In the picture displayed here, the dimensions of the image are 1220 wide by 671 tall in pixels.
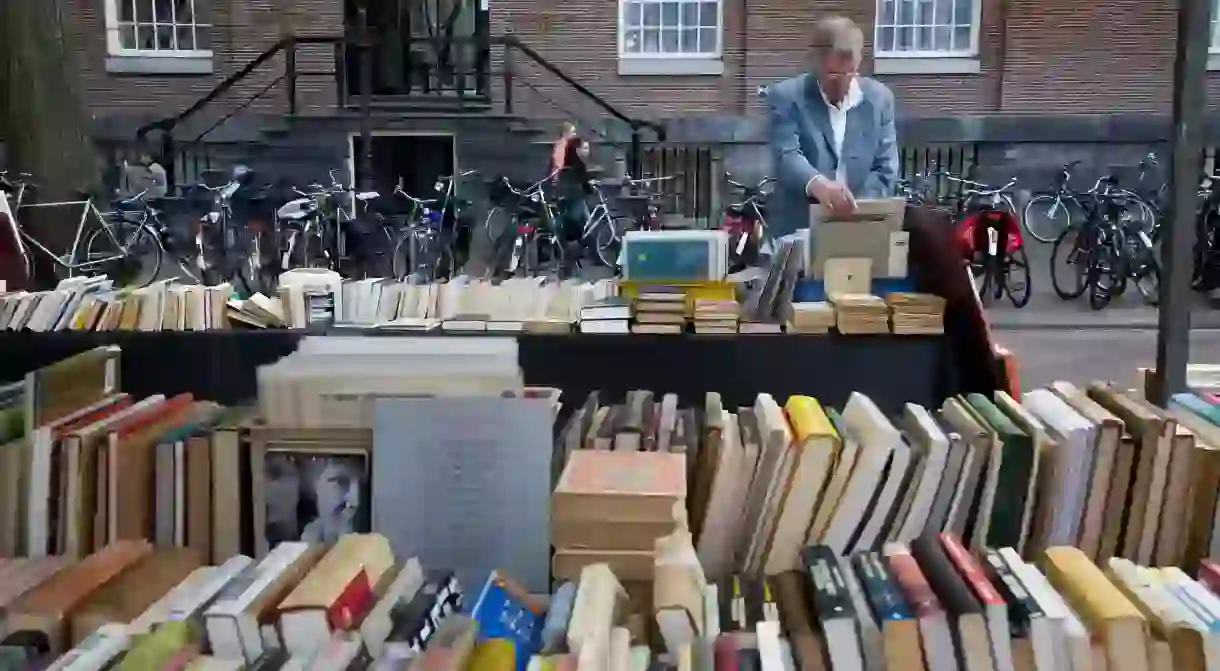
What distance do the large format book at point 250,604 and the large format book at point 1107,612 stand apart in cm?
103

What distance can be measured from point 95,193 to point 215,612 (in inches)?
325

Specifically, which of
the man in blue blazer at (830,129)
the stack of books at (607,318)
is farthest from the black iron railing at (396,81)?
the stack of books at (607,318)

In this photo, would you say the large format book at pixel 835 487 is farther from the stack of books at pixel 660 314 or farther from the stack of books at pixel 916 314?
the stack of books at pixel 660 314

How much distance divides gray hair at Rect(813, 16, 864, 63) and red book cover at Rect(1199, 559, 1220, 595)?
2.35 meters

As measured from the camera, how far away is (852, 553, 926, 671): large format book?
1.33m

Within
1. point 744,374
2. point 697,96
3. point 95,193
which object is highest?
point 697,96

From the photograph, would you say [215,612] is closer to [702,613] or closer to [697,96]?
[702,613]

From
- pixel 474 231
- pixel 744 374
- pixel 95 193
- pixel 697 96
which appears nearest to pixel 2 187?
pixel 95 193

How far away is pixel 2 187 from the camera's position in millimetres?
7996

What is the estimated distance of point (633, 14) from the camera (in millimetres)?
12789

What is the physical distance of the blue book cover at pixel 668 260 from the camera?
12.3ft

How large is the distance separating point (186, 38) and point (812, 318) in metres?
11.6

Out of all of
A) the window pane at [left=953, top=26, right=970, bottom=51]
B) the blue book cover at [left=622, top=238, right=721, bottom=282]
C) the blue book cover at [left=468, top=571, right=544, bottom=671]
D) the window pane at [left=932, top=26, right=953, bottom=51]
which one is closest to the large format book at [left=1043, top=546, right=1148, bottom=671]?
the blue book cover at [left=468, top=571, right=544, bottom=671]

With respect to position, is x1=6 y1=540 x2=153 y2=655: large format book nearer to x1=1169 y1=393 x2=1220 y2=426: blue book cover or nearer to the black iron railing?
x1=1169 y1=393 x2=1220 y2=426: blue book cover
